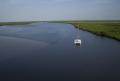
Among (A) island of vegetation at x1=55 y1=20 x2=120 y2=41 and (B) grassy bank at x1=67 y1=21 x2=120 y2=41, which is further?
(A) island of vegetation at x1=55 y1=20 x2=120 y2=41

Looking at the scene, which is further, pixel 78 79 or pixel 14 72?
pixel 14 72

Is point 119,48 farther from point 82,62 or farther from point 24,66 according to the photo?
point 24,66

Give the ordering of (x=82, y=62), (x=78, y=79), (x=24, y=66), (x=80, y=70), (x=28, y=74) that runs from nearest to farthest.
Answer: (x=78, y=79)
(x=28, y=74)
(x=80, y=70)
(x=24, y=66)
(x=82, y=62)

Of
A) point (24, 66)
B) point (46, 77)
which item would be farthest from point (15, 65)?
point (46, 77)

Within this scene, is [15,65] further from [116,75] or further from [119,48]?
[119,48]

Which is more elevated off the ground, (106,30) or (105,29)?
(106,30)

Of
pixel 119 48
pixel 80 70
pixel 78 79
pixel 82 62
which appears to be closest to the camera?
pixel 78 79

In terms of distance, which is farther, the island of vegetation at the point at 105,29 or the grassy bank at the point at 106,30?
the island of vegetation at the point at 105,29

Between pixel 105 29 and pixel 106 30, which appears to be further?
pixel 105 29

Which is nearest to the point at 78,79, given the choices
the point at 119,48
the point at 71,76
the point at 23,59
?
the point at 71,76
